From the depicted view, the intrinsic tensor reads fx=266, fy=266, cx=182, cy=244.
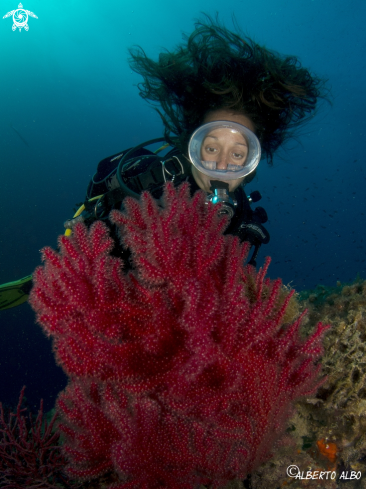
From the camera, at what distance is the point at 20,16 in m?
53.6

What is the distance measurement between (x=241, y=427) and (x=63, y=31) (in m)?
70.7

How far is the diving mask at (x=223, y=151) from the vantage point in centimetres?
395

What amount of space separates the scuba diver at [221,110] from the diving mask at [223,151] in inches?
0.6

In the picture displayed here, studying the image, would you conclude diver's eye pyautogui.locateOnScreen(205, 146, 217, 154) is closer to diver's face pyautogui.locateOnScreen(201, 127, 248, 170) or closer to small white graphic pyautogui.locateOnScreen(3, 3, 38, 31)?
diver's face pyautogui.locateOnScreen(201, 127, 248, 170)

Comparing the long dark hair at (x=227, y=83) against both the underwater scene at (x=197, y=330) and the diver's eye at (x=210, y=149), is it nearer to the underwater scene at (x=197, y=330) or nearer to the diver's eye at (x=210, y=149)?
the underwater scene at (x=197, y=330)

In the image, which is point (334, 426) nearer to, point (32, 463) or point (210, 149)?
point (32, 463)

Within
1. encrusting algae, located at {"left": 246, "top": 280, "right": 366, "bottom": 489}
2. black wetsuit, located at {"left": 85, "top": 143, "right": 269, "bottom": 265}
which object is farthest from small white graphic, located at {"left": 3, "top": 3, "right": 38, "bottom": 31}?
encrusting algae, located at {"left": 246, "top": 280, "right": 366, "bottom": 489}

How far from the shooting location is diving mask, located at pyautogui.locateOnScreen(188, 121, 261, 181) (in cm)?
395

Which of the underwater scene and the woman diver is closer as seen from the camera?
the underwater scene

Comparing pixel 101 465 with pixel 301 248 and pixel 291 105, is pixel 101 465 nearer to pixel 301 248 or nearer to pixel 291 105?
pixel 291 105

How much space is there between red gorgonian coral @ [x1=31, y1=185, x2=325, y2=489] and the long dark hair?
290 cm

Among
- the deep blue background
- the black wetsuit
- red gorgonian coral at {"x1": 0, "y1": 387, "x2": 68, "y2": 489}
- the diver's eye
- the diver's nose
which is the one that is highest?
the deep blue background

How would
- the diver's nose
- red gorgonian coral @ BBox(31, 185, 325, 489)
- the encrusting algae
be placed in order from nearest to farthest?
red gorgonian coral @ BBox(31, 185, 325, 489) < the encrusting algae < the diver's nose

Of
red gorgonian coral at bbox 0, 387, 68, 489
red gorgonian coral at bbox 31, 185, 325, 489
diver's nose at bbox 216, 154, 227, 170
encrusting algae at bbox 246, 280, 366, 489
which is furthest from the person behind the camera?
diver's nose at bbox 216, 154, 227, 170
